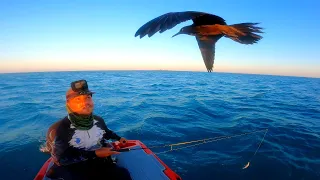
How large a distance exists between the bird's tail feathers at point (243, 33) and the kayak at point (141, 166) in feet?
8.65

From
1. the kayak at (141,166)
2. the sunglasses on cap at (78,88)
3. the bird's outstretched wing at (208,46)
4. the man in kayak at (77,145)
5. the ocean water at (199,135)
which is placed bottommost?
the ocean water at (199,135)

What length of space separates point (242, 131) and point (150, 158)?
575 centimetres

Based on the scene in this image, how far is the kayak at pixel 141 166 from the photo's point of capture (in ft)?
13.4

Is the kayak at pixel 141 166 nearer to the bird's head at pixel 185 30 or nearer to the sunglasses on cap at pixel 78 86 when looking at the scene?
the sunglasses on cap at pixel 78 86

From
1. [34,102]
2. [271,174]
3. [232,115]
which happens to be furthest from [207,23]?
[34,102]

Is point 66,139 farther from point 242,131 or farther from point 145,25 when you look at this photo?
point 242,131

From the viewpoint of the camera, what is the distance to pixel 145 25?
162 centimetres

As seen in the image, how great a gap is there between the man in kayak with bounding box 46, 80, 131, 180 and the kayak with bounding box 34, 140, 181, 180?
528mm

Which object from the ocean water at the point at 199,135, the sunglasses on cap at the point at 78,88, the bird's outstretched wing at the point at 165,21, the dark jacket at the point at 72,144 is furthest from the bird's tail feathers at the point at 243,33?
the ocean water at the point at 199,135

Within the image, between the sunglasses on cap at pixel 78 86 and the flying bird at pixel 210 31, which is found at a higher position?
the flying bird at pixel 210 31

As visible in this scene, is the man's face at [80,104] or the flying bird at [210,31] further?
the man's face at [80,104]

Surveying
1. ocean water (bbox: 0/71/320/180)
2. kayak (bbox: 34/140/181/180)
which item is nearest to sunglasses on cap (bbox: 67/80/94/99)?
kayak (bbox: 34/140/181/180)

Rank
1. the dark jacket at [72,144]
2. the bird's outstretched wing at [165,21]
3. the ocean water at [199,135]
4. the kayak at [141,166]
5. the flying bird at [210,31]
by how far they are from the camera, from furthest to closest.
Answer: the ocean water at [199,135] < the kayak at [141,166] < the dark jacket at [72,144] < the flying bird at [210,31] < the bird's outstretched wing at [165,21]

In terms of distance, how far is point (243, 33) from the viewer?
6.13 feet
